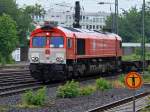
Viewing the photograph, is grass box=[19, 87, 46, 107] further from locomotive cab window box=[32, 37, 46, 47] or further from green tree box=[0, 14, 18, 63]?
green tree box=[0, 14, 18, 63]

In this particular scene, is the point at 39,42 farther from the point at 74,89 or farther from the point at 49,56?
the point at 74,89

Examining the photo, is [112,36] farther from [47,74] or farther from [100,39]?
[47,74]

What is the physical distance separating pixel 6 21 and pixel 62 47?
36931 mm

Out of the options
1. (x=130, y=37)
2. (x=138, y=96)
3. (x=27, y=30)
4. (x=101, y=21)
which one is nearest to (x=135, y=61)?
(x=138, y=96)

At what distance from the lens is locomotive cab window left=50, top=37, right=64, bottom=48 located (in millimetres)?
Result: 33656

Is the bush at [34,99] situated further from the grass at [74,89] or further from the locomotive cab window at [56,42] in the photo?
the locomotive cab window at [56,42]

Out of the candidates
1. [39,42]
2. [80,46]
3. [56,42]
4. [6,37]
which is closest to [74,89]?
[56,42]

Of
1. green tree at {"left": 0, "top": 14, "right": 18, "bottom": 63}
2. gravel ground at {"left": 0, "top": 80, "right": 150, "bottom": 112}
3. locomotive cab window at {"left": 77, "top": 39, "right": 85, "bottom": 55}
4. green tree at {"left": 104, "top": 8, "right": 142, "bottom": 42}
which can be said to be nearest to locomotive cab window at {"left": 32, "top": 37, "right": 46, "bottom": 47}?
locomotive cab window at {"left": 77, "top": 39, "right": 85, "bottom": 55}

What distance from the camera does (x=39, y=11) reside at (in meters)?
109

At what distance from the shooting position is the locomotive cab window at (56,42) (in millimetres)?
33656

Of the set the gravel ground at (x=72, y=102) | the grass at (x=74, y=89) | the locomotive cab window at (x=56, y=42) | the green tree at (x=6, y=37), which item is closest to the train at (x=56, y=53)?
the locomotive cab window at (x=56, y=42)

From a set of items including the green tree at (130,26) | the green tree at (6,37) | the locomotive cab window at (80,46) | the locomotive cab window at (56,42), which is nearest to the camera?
the locomotive cab window at (56,42)

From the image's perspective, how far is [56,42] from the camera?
1331 inches

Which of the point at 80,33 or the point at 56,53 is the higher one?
the point at 80,33
